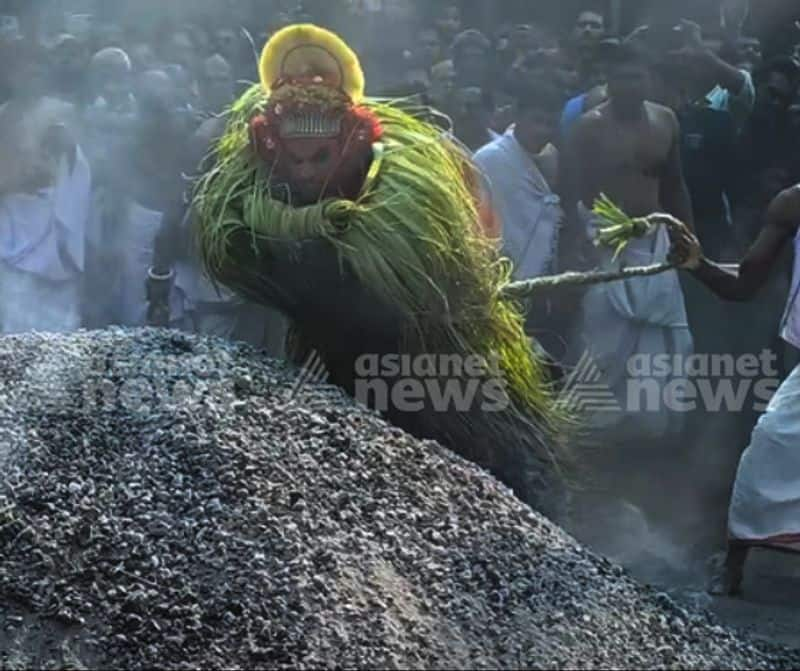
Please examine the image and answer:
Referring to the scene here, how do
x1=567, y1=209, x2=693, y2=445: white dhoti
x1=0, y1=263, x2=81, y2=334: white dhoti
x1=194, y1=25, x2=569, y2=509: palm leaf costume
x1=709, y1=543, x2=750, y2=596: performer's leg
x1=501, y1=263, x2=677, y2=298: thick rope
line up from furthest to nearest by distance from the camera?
1. x1=0, y1=263, x2=81, y2=334: white dhoti
2. x1=567, y1=209, x2=693, y2=445: white dhoti
3. x1=709, y1=543, x2=750, y2=596: performer's leg
4. x1=501, y1=263, x2=677, y2=298: thick rope
5. x1=194, y1=25, x2=569, y2=509: palm leaf costume

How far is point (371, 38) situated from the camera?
8375 millimetres

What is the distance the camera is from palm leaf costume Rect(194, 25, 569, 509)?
4.21 meters

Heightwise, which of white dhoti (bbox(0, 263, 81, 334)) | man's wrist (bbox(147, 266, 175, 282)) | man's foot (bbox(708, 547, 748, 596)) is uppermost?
man's wrist (bbox(147, 266, 175, 282))

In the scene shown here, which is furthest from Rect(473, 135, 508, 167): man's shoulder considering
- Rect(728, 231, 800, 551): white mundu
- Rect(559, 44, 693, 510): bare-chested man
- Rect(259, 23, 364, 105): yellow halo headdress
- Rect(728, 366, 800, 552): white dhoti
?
Rect(259, 23, 364, 105): yellow halo headdress

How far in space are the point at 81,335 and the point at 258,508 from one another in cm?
122

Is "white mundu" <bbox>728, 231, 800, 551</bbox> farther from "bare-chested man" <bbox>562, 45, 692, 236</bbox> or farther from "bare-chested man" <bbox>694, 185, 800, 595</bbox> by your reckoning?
"bare-chested man" <bbox>562, 45, 692, 236</bbox>

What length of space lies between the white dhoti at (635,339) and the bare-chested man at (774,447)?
893mm

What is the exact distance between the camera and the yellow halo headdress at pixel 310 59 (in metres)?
4.41

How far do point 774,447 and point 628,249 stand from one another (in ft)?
3.79

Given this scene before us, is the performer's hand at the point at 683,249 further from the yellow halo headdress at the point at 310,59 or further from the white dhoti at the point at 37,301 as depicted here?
the white dhoti at the point at 37,301

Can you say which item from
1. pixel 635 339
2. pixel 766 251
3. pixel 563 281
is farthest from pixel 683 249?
pixel 635 339

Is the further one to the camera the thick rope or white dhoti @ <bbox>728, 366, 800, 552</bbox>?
white dhoti @ <bbox>728, 366, 800, 552</bbox>

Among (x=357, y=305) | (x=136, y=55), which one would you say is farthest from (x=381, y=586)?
(x=136, y=55)

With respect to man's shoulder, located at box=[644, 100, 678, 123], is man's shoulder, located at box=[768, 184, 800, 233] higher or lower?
lower
